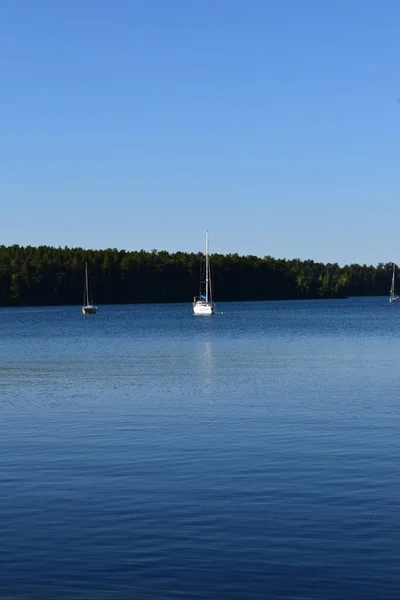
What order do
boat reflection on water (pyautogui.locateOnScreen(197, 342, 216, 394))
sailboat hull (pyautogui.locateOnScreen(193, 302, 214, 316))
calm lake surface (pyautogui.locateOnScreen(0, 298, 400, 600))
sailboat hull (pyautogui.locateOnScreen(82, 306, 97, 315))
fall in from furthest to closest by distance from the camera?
1. sailboat hull (pyautogui.locateOnScreen(82, 306, 97, 315))
2. sailboat hull (pyautogui.locateOnScreen(193, 302, 214, 316))
3. boat reflection on water (pyautogui.locateOnScreen(197, 342, 216, 394))
4. calm lake surface (pyautogui.locateOnScreen(0, 298, 400, 600))

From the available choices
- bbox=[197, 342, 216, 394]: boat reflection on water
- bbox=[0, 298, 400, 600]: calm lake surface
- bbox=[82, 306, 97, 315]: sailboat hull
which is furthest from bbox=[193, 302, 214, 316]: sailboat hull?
bbox=[0, 298, 400, 600]: calm lake surface

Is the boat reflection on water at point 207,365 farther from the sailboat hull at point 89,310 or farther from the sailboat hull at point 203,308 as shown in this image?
the sailboat hull at point 89,310

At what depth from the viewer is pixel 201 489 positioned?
2128 cm

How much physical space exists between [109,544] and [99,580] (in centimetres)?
188

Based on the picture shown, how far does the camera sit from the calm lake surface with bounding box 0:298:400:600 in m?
15.1

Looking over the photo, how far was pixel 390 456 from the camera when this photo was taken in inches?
986

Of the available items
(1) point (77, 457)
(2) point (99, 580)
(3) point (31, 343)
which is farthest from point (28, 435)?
(3) point (31, 343)

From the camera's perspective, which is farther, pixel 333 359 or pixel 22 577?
pixel 333 359

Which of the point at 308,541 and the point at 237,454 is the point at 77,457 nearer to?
the point at 237,454

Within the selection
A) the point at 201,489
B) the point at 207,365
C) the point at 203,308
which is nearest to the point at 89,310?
the point at 203,308

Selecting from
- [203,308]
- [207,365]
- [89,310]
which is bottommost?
[207,365]

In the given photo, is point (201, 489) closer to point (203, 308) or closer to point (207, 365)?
point (207, 365)

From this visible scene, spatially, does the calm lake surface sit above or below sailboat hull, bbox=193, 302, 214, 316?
below

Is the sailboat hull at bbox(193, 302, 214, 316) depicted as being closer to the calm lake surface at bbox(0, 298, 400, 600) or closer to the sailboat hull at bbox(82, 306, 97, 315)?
the sailboat hull at bbox(82, 306, 97, 315)
